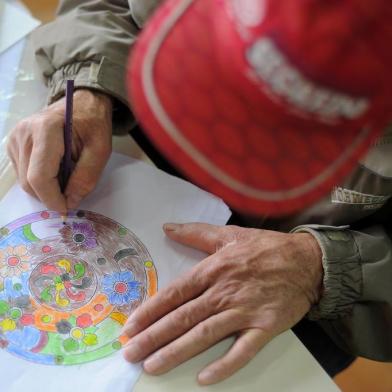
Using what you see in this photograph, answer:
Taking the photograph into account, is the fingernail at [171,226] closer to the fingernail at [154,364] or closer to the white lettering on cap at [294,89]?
the fingernail at [154,364]

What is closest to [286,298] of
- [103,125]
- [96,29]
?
[103,125]

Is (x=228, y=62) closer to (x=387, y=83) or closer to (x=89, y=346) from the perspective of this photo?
(x=387, y=83)

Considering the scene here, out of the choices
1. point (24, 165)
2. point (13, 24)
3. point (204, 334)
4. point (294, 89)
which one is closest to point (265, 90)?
point (294, 89)

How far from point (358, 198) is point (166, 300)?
0.27 metres

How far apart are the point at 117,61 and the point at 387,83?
21.6 inches

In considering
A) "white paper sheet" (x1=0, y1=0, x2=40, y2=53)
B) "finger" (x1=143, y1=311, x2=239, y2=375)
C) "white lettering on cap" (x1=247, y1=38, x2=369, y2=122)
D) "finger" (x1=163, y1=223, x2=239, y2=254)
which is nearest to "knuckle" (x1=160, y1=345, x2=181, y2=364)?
"finger" (x1=143, y1=311, x2=239, y2=375)

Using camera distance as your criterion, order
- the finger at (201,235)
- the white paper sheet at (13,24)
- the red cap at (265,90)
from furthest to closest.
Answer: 1. the white paper sheet at (13,24)
2. the finger at (201,235)
3. the red cap at (265,90)

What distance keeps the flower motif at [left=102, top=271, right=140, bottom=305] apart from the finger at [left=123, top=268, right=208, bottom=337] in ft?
0.08

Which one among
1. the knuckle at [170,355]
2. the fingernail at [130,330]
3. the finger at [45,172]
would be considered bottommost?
the fingernail at [130,330]

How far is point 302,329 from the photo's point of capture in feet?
2.53

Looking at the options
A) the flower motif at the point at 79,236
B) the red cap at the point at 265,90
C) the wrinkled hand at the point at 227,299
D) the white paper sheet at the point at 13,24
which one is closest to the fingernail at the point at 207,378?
the wrinkled hand at the point at 227,299

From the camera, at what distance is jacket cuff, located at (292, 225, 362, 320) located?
2.08 ft

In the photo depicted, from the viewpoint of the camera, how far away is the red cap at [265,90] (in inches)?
9.5

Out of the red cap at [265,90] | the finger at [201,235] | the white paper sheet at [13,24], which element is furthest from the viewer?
the white paper sheet at [13,24]
